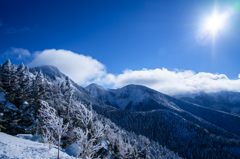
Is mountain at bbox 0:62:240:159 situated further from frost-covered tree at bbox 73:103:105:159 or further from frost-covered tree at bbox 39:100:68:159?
frost-covered tree at bbox 39:100:68:159

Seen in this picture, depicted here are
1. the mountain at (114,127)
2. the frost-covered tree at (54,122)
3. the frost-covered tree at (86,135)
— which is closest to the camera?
the frost-covered tree at (86,135)

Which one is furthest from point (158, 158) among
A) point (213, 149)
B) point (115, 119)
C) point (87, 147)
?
point (87, 147)

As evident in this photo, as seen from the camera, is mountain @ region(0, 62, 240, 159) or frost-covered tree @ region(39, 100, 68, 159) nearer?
frost-covered tree @ region(39, 100, 68, 159)

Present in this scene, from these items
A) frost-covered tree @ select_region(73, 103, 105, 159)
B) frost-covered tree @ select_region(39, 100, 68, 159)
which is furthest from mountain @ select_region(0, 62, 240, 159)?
frost-covered tree @ select_region(39, 100, 68, 159)

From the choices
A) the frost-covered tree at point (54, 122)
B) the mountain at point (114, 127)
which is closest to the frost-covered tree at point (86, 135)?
the mountain at point (114, 127)

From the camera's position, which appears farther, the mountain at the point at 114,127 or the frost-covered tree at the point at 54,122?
the mountain at the point at 114,127

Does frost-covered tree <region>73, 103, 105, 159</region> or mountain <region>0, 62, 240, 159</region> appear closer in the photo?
frost-covered tree <region>73, 103, 105, 159</region>

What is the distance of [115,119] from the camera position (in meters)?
198

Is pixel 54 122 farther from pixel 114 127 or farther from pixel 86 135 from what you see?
pixel 114 127

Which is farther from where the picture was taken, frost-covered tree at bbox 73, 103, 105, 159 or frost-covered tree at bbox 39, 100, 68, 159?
frost-covered tree at bbox 39, 100, 68, 159

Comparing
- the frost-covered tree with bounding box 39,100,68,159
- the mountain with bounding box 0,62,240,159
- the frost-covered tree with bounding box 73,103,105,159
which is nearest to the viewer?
the frost-covered tree with bounding box 73,103,105,159

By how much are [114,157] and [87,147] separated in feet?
128

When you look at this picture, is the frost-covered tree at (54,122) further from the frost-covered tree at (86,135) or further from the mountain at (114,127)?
the mountain at (114,127)

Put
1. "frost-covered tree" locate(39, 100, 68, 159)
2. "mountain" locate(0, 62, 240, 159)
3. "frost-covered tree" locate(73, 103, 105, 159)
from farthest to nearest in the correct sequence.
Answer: "mountain" locate(0, 62, 240, 159) < "frost-covered tree" locate(39, 100, 68, 159) < "frost-covered tree" locate(73, 103, 105, 159)
